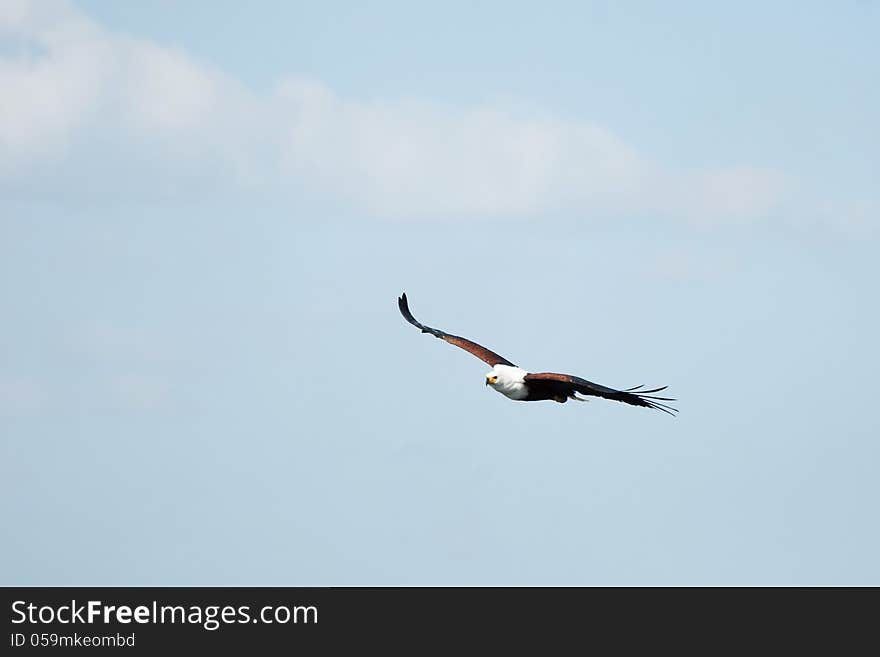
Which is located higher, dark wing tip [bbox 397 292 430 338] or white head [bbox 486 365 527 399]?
dark wing tip [bbox 397 292 430 338]

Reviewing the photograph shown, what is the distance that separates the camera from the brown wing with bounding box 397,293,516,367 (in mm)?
60250

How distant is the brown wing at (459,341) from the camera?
60.2 metres

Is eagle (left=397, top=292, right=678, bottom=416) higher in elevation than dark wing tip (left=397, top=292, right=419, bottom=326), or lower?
lower

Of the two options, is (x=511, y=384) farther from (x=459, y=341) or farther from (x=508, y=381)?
(x=459, y=341)

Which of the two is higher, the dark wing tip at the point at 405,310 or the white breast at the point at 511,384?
the dark wing tip at the point at 405,310

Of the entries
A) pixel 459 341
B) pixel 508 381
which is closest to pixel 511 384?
pixel 508 381

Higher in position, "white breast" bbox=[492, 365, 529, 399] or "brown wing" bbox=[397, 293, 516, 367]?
"brown wing" bbox=[397, 293, 516, 367]

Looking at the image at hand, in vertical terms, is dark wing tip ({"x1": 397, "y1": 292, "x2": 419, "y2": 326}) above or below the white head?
above

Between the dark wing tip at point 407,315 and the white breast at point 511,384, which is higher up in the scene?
the dark wing tip at point 407,315

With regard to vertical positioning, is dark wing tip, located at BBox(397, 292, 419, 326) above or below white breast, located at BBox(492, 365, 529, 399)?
above
